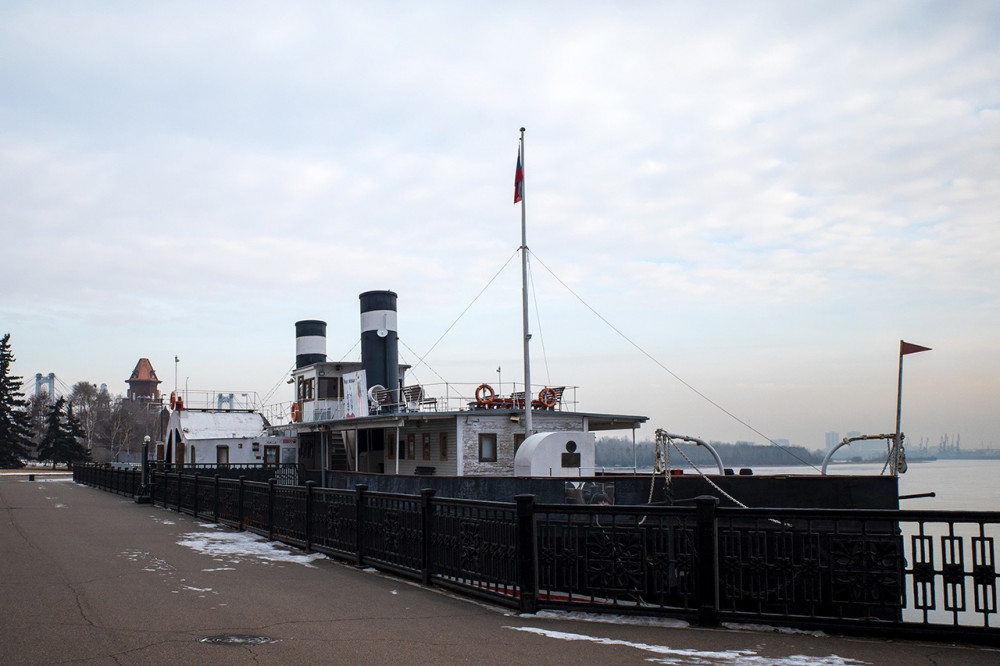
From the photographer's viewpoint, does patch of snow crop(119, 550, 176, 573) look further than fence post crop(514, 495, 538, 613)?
Yes

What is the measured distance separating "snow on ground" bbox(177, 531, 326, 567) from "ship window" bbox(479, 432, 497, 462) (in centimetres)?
1003

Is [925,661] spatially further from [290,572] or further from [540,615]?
[290,572]

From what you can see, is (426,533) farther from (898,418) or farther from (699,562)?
(898,418)

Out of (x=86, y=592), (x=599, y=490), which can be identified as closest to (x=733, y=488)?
(x=599, y=490)

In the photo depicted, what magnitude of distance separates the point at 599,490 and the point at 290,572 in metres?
8.24

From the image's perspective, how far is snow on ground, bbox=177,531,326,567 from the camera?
42.1ft

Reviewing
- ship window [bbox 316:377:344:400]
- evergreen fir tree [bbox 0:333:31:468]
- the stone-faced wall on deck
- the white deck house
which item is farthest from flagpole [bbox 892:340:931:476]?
evergreen fir tree [bbox 0:333:31:468]

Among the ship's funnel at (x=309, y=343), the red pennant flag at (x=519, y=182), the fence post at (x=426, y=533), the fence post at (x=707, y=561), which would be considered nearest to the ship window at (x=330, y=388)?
the ship's funnel at (x=309, y=343)

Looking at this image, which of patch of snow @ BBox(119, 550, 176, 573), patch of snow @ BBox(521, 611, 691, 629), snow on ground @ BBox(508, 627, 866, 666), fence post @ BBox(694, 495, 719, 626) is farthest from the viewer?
patch of snow @ BBox(119, 550, 176, 573)

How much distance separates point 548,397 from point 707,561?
19.9 meters

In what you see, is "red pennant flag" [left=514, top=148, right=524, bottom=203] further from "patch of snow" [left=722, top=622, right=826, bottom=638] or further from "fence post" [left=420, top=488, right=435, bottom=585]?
"patch of snow" [left=722, top=622, right=826, bottom=638]

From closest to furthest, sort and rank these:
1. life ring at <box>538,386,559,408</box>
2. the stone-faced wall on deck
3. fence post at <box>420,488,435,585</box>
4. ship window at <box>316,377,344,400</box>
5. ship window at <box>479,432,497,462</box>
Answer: fence post at <box>420,488,435,585</box>
the stone-faced wall on deck
ship window at <box>479,432,497,462</box>
life ring at <box>538,386,559,408</box>
ship window at <box>316,377,344,400</box>

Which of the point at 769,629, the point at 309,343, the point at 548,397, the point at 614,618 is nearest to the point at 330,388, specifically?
the point at 309,343

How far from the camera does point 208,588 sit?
32.3ft
